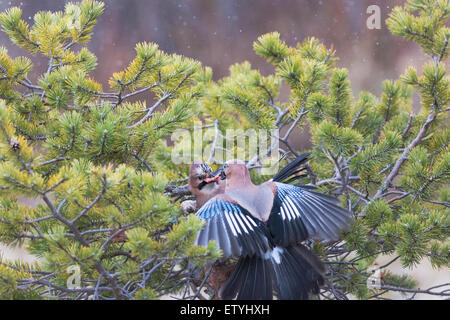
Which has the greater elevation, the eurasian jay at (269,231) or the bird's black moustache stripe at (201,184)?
the bird's black moustache stripe at (201,184)

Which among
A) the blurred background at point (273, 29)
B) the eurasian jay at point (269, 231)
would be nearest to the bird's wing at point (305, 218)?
the eurasian jay at point (269, 231)

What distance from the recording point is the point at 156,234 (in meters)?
Result: 1.08

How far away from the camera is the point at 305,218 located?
1210 millimetres

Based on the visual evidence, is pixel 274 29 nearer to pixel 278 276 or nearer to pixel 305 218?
pixel 305 218

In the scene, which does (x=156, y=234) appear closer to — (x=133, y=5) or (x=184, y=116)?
(x=184, y=116)

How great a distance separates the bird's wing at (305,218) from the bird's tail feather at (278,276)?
36 millimetres

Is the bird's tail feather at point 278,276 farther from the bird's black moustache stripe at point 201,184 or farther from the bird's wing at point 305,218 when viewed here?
the bird's black moustache stripe at point 201,184

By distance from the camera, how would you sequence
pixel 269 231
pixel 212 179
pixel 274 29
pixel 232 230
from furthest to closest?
pixel 274 29
pixel 212 179
pixel 269 231
pixel 232 230

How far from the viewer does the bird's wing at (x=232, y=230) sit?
103cm

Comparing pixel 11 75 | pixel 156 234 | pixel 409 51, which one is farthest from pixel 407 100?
pixel 409 51

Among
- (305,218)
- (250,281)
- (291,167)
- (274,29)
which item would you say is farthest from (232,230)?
(274,29)

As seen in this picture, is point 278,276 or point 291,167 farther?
point 291,167

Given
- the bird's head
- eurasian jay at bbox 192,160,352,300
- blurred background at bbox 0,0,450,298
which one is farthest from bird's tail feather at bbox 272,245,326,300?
blurred background at bbox 0,0,450,298

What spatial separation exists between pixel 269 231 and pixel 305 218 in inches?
3.8
